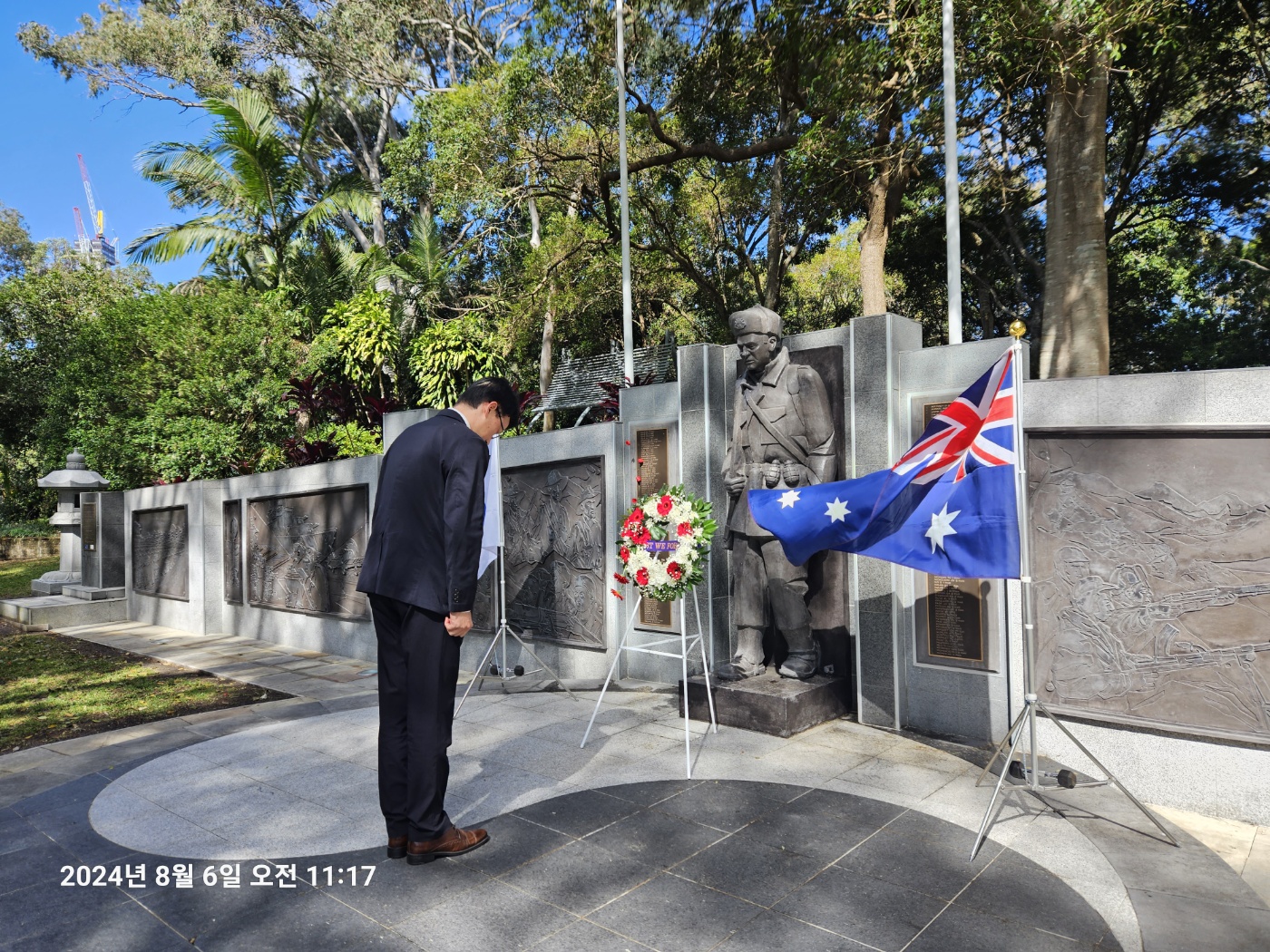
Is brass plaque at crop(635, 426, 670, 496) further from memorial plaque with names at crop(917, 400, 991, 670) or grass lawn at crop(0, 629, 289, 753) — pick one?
grass lawn at crop(0, 629, 289, 753)

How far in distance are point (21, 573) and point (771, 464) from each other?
22143 millimetres

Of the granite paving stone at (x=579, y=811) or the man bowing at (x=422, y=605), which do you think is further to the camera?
the granite paving stone at (x=579, y=811)

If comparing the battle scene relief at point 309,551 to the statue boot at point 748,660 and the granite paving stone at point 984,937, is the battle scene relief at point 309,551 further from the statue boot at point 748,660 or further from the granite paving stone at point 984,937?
the granite paving stone at point 984,937

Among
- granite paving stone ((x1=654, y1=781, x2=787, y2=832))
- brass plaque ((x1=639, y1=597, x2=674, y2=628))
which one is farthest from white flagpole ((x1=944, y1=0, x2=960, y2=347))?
granite paving stone ((x1=654, y1=781, x2=787, y2=832))

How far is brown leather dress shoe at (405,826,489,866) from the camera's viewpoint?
3.71 meters

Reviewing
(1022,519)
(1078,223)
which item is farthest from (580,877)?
(1078,223)

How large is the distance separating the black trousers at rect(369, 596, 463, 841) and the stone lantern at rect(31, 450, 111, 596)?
14.1 meters

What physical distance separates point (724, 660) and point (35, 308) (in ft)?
81.0

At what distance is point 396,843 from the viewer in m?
3.78

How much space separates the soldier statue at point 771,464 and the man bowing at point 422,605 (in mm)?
2845

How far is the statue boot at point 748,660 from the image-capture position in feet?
20.6

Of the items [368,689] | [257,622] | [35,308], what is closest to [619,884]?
[368,689]

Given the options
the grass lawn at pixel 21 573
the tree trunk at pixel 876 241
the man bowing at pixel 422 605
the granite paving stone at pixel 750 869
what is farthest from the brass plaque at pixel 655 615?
the grass lawn at pixel 21 573

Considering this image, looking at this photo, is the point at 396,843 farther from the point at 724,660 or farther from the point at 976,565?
the point at 724,660
